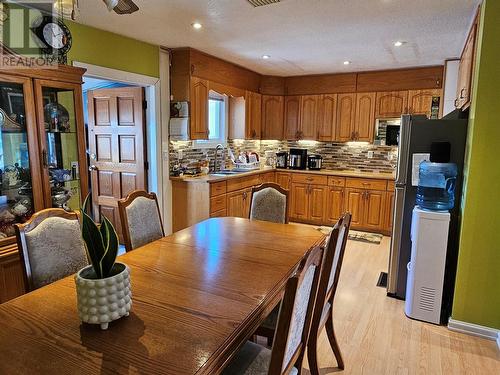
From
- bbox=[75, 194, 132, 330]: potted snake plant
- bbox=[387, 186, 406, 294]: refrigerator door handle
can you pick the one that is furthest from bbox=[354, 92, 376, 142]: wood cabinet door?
bbox=[75, 194, 132, 330]: potted snake plant

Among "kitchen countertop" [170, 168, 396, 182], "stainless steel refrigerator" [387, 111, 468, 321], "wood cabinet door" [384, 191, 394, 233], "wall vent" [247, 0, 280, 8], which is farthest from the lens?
"wood cabinet door" [384, 191, 394, 233]

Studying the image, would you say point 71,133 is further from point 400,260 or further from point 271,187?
point 400,260

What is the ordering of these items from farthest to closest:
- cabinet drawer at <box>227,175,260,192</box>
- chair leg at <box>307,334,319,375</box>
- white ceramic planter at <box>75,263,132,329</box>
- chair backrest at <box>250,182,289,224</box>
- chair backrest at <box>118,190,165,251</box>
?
1. cabinet drawer at <box>227,175,260,192</box>
2. chair backrest at <box>250,182,289,224</box>
3. chair backrest at <box>118,190,165,251</box>
4. chair leg at <box>307,334,319,375</box>
5. white ceramic planter at <box>75,263,132,329</box>

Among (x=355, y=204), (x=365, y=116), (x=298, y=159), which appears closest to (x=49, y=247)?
(x=355, y=204)

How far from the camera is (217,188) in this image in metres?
4.27

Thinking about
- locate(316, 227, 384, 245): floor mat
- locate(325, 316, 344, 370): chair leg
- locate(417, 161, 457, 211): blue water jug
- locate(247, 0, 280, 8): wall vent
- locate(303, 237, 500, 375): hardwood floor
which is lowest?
locate(303, 237, 500, 375): hardwood floor

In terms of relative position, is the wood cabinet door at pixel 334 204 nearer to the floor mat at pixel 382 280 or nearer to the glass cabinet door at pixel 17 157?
the floor mat at pixel 382 280

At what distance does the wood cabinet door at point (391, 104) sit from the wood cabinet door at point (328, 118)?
0.66 m

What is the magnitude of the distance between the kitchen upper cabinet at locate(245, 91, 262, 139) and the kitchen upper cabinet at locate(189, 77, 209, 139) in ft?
3.57

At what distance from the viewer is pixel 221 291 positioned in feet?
4.95

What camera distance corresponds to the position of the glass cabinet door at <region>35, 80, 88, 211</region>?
2617 mm

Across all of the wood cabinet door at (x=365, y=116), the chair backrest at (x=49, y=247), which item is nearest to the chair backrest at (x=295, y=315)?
the chair backrest at (x=49, y=247)

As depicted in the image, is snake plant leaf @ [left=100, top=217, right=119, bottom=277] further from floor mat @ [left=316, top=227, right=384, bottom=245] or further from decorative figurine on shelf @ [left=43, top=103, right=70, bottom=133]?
floor mat @ [left=316, top=227, right=384, bottom=245]

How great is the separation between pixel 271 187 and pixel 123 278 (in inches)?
71.6
